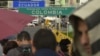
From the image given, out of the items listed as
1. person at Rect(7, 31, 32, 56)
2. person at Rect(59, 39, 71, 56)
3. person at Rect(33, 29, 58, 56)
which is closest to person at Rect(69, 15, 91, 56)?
person at Rect(33, 29, 58, 56)

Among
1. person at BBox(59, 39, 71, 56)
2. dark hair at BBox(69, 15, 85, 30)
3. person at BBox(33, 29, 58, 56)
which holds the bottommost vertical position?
person at BBox(59, 39, 71, 56)

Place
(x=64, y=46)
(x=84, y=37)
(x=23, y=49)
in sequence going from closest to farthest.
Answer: (x=84, y=37), (x=23, y=49), (x=64, y=46)

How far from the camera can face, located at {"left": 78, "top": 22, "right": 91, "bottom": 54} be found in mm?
1428

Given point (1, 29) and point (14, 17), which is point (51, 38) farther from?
point (14, 17)

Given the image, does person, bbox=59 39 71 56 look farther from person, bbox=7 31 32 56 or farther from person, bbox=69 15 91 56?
person, bbox=69 15 91 56

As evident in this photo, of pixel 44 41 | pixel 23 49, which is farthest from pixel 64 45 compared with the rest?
pixel 44 41

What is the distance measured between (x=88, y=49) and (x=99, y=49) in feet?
0.29

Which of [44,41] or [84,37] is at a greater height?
[84,37]

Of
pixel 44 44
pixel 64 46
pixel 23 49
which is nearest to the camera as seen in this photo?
pixel 44 44

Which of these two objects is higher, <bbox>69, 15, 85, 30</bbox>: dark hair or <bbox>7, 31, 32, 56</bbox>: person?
<bbox>69, 15, 85, 30</bbox>: dark hair

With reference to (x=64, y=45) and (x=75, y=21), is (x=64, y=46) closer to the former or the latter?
(x=64, y=45)

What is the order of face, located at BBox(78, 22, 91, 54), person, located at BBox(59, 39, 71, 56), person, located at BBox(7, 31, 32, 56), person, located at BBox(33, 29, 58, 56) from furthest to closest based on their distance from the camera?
1. person, located at BBox(59, 39, 71, 56)
2. person, located at BBox(7, 31, 32, 56)
3. person, located at BBox(33, 29, 58, 56)
4. face, located at BBox(78, 22, 91, 54)

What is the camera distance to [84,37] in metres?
1.45

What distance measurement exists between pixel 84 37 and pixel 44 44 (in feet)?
6.22
